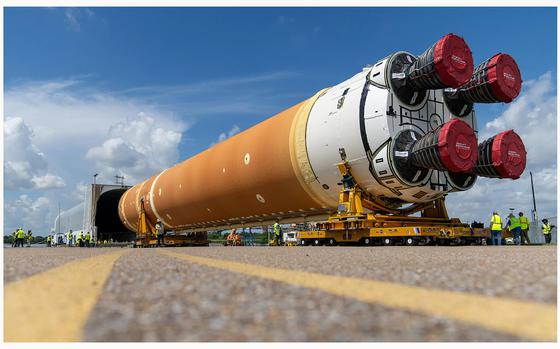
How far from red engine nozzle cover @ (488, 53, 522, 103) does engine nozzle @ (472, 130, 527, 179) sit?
97cm

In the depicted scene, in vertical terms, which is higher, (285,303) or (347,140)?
(347,140)

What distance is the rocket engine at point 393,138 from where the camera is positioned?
9.62 meters

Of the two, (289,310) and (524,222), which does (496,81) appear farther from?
(289,310)

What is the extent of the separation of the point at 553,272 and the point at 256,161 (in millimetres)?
10638

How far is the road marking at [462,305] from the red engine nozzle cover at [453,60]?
7995 mm

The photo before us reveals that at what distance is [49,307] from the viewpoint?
80.9 inches

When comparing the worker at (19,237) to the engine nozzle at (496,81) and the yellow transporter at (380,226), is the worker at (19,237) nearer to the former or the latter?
the yellow transporter at (380,226)

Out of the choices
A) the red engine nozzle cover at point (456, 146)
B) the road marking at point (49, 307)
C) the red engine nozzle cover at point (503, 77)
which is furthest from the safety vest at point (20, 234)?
the road marking at point (49, 307)

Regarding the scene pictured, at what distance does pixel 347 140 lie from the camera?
10.5 meters

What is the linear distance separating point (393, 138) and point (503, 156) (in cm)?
266

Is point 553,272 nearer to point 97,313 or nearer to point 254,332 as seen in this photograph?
point 254,332

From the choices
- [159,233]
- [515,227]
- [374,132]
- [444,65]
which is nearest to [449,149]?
[374,132]

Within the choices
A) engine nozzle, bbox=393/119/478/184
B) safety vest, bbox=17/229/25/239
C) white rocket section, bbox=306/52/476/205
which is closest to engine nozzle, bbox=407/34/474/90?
white rocket section, bbox=306/52/476/205

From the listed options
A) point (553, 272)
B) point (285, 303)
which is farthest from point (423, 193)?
point (285, 303)
